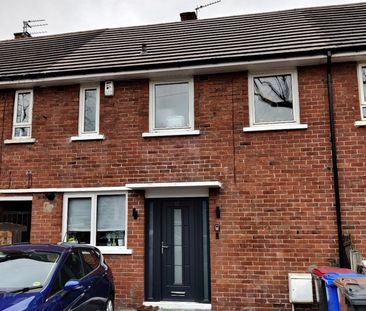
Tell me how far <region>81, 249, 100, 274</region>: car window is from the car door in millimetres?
165

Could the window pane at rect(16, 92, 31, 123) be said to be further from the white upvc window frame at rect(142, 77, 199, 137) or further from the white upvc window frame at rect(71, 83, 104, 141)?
the white upvc window frame at rect(142, 77, 199, 137)

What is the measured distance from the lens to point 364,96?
8.44 metres

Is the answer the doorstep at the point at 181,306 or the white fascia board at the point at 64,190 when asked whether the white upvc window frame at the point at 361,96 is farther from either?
the white fascia board at the point at 64,190

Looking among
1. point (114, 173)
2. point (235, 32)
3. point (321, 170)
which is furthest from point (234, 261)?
point (235, 32)

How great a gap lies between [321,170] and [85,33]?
28.2 feet

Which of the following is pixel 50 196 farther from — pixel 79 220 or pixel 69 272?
pixel 69 272

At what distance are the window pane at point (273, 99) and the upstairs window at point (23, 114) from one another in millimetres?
5435

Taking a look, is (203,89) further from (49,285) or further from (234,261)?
(49,285)

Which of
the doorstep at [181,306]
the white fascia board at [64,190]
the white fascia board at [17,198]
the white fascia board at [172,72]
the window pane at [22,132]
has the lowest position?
the doorstep at [181,306]

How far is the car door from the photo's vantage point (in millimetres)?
4789

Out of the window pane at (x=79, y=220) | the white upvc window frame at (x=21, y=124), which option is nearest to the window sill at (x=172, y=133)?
the window pane at (x=79, y=220)

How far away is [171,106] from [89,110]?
6.59 feet

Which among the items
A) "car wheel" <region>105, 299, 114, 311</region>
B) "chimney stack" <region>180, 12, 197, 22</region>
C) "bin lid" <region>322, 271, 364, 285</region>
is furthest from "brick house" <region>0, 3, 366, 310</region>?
"chimney stack" <region>180, 12, 197, 22</region>

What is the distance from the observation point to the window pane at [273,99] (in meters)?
8.73
